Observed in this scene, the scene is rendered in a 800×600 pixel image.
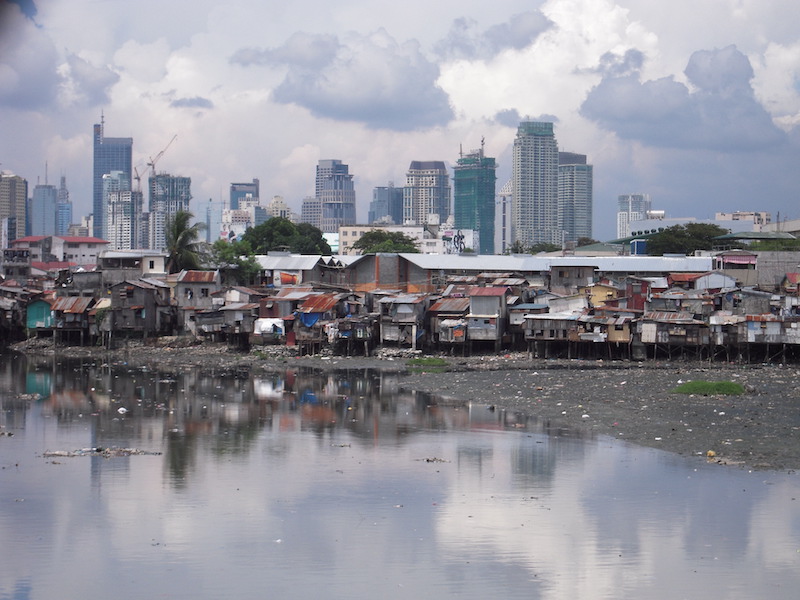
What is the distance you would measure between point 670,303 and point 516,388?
12.9 metres

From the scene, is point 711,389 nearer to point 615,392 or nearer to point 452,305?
point 615,392

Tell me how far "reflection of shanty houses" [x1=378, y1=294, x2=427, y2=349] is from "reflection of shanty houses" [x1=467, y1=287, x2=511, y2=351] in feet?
7.67

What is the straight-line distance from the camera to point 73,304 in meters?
48.5

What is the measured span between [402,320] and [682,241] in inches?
1301

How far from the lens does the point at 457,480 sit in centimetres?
1905

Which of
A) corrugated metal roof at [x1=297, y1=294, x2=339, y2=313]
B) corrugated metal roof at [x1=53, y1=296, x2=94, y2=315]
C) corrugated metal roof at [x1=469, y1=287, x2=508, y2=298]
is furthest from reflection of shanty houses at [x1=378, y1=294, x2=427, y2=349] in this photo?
corrugated metal roof at [x1=53, y1=296, x2=94, y2=315]

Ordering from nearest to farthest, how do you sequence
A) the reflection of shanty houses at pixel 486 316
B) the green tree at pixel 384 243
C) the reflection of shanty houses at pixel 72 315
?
the reflection of shanty houses at pixel 486 316, the reflection of shanty houses at pixel 72 315, the green tree at pixel 384 243

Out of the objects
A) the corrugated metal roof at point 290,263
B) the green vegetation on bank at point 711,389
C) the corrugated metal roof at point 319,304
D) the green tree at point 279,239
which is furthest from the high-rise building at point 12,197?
the green vegetation on bank at point 711,389

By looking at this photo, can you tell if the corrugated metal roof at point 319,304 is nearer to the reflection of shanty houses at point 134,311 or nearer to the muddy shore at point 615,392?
the muddy shore at point 615,392

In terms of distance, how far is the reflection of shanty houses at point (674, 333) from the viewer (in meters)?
39.5

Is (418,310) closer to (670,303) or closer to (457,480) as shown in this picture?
(670,303)

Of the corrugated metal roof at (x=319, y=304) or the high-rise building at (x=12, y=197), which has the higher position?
the high-rise building at (x=12, y=197)

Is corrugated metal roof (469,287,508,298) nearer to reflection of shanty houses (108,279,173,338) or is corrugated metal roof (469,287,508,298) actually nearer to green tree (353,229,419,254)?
reflection of shanty houses (108,279,173,338)

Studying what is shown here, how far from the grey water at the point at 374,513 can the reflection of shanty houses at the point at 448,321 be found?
16.5m
